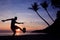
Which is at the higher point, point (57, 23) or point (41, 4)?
point (41, 4)

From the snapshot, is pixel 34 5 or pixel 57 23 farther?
pixel 34 5

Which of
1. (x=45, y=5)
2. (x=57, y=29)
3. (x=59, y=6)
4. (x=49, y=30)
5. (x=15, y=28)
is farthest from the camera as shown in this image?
(x=45, y=5)

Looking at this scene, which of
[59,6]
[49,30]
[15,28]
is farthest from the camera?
[49,30]

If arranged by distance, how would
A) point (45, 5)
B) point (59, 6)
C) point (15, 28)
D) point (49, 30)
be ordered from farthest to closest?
1. point (45, 5)
2. point (49, 30)
3. point (59, 6)
4. point (15, 28)

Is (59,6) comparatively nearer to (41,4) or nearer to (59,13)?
(59,13)

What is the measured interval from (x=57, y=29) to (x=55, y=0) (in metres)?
5.54

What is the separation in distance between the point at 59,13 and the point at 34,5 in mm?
11764

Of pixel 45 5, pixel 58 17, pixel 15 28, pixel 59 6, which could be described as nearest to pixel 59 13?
pixel 58 17

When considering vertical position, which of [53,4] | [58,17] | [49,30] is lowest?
[49,30]

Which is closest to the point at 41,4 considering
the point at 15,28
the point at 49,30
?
the point at 49,30

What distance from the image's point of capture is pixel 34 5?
169 feet

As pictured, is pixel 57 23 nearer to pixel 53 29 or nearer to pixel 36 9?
pixel 53 29

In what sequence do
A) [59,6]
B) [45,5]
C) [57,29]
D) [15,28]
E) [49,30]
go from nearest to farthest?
1. [15,28]
2. [59,6]
3. [57,29]
4. [49,30]
5. [45,5]

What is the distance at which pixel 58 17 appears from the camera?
137ft
